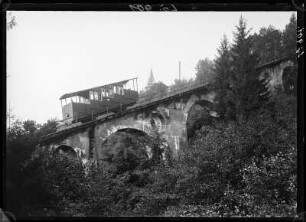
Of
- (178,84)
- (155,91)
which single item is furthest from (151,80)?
(155,91)

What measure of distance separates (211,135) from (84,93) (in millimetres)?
4859

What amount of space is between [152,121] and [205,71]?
356cm

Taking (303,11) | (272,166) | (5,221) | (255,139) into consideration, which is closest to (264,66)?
(255,139)

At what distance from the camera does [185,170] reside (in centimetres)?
1244

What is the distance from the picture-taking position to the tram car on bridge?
37.5ft

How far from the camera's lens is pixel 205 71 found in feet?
40.2

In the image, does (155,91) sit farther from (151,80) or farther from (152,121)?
(151,80)

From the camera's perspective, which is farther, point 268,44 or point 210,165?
point 210,165

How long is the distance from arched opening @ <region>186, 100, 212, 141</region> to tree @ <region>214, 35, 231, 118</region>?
0.63 m

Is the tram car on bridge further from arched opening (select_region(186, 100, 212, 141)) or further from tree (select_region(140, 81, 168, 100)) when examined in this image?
arched opening (select_region(186, 100, 212, 141))

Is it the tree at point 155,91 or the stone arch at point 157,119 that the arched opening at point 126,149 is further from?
the tree at point 155,91

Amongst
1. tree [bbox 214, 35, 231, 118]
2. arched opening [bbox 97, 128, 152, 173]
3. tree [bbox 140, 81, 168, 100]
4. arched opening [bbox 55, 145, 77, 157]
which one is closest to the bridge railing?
tree [bbox 140, 81, 168, 100]

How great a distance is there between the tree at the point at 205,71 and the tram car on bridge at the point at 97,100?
88.4 inches

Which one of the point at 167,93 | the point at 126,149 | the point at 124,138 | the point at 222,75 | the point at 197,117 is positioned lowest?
the point at 126,149
